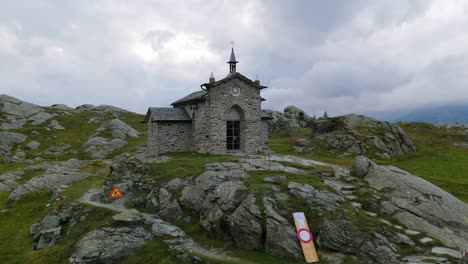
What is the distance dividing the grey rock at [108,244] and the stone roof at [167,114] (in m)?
19.9

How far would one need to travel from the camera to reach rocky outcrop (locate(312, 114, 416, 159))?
55125 mm

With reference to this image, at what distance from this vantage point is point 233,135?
44.5 metres

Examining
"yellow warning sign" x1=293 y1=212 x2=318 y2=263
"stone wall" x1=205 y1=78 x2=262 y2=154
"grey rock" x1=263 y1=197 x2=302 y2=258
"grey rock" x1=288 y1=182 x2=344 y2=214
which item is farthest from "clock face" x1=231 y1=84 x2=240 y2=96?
"yellow warning sign" x1=293 y1=212 x2=318 y2=263

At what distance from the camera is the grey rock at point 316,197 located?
23.1 m

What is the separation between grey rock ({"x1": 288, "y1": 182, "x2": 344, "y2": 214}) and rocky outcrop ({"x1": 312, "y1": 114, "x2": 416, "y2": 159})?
3159 cm

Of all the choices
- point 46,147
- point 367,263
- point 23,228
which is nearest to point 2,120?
point 46,147

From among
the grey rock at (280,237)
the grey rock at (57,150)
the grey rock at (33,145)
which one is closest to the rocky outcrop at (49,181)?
the grey rock at (57,150)

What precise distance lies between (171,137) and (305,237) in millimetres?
27534

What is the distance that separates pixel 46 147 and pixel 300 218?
3193 inches

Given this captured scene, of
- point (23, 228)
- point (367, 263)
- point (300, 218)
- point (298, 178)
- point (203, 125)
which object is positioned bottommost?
point (23, 228)

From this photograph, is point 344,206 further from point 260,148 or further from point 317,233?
point 260,148

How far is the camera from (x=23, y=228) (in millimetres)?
34594

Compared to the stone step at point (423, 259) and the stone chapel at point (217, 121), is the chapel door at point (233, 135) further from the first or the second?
the stone step at point (423, 259)

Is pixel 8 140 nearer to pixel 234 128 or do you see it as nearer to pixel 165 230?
pixel 234 128
